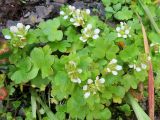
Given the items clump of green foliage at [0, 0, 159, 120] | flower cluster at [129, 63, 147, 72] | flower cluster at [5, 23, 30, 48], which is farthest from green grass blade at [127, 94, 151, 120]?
flower cluster at [5, 23, 30, 48]

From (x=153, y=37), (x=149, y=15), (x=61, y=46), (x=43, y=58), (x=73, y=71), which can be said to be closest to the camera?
(x=73, y=71)

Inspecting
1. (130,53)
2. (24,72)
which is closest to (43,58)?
(24,72)

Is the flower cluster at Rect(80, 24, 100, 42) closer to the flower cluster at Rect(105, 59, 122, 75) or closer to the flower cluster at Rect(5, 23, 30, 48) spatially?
the flower cluster at Rect(105, 59, 122, 75)

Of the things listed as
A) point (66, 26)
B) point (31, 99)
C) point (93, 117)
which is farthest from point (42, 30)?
point (93, 117)

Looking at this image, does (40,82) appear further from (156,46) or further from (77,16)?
(156,46)

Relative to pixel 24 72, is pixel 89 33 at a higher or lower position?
higher

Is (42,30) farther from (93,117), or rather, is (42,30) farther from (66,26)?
(93,117)
